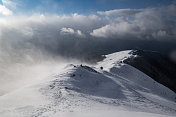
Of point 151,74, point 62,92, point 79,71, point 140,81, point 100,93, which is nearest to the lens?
point 62,92

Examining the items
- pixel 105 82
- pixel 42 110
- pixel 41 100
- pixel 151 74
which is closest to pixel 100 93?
pixel 105 82

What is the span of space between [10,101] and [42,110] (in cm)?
742

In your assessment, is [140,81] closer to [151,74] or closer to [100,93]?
[100,93]

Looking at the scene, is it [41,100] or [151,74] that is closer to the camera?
[41,100]

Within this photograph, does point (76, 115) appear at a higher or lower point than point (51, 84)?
lower

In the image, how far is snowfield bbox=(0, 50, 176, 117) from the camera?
1606 cm

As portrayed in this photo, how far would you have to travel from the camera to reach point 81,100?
21.8 m

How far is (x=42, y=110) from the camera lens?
54.2 feet

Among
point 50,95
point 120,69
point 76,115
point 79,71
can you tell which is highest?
point 120,69

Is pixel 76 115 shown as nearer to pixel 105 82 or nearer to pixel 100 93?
pixel 100 93

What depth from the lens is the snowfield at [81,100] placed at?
52.7ft

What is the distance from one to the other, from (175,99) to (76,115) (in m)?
44.0

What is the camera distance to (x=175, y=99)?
46719 millimetres

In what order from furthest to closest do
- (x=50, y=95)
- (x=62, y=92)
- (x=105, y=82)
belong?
(x=105, y=82) < (x=62, y=92) < (x=50, y=95)
